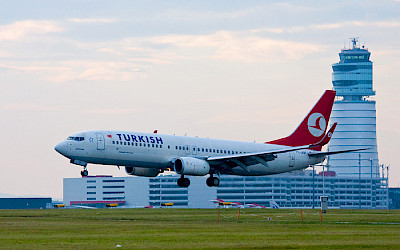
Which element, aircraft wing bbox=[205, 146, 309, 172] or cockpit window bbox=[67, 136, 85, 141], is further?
aircraft wing bbox=[205, 146, 309, 172]

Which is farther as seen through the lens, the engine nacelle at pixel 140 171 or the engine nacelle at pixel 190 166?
the engine nacelle at pixel 140 171

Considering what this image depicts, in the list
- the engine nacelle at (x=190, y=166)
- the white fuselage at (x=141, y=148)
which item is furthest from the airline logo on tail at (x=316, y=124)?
the engine nacelle at (x=190, y=166)

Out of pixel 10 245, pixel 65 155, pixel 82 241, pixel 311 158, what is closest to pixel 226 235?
pixel 82 241

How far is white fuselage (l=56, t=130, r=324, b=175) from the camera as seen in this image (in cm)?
8569

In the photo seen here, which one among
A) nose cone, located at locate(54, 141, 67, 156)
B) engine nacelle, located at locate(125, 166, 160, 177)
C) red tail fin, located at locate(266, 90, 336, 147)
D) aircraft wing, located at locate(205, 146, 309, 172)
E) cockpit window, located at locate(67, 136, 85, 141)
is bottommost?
engine nacelle, located at locate(125, 166, 160, 177)

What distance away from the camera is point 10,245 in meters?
45.1

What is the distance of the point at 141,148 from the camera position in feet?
289

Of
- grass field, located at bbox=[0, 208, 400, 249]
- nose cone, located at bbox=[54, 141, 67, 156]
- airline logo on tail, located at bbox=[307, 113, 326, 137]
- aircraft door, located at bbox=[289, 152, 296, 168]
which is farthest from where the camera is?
airline logo on tail, located at bbox=[307, 113, 326, 137]

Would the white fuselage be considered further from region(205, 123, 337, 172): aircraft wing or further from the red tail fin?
the red tail fin

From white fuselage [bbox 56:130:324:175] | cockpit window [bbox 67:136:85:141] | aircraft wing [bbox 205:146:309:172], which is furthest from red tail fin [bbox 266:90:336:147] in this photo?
cockpit window [bbox 67:136:85:141]

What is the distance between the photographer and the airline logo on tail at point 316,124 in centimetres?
10825

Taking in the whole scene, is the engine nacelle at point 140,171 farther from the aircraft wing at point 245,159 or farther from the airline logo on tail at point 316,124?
the airline logo on tail at point 316,124

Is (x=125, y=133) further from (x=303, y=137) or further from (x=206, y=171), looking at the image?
(x=303, y=137)

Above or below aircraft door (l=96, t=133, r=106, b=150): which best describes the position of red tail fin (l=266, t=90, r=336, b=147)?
above
